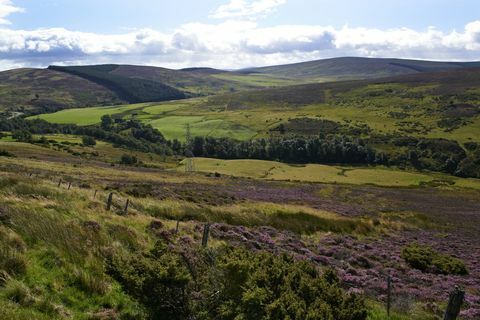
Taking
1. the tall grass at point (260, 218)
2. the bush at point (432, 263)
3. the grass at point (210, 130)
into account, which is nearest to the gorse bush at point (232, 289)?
the tall grass at point (260, 218)

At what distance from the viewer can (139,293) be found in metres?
9.19

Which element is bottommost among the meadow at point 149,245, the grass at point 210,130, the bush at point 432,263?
the grass at point 210,130

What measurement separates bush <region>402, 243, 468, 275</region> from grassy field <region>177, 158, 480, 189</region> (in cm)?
7591

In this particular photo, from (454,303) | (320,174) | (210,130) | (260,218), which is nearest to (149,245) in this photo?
(454,303)

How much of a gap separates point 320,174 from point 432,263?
8892 centimetres

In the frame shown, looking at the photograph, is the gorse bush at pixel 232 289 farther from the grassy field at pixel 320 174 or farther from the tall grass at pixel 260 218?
the grassy field at pixel 320 174

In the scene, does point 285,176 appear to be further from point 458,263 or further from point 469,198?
point 458,263

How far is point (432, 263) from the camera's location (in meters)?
25.2

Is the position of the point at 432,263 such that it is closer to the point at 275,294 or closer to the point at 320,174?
the point at 275,294

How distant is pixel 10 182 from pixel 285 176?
9054 centimetres

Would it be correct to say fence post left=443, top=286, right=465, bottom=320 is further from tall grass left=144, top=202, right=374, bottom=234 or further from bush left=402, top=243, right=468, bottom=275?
bush left=402, top=243, right=468, bottom=275

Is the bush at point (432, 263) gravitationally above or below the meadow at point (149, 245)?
below

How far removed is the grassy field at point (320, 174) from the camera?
349 feet

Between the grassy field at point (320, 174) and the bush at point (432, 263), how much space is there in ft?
249
